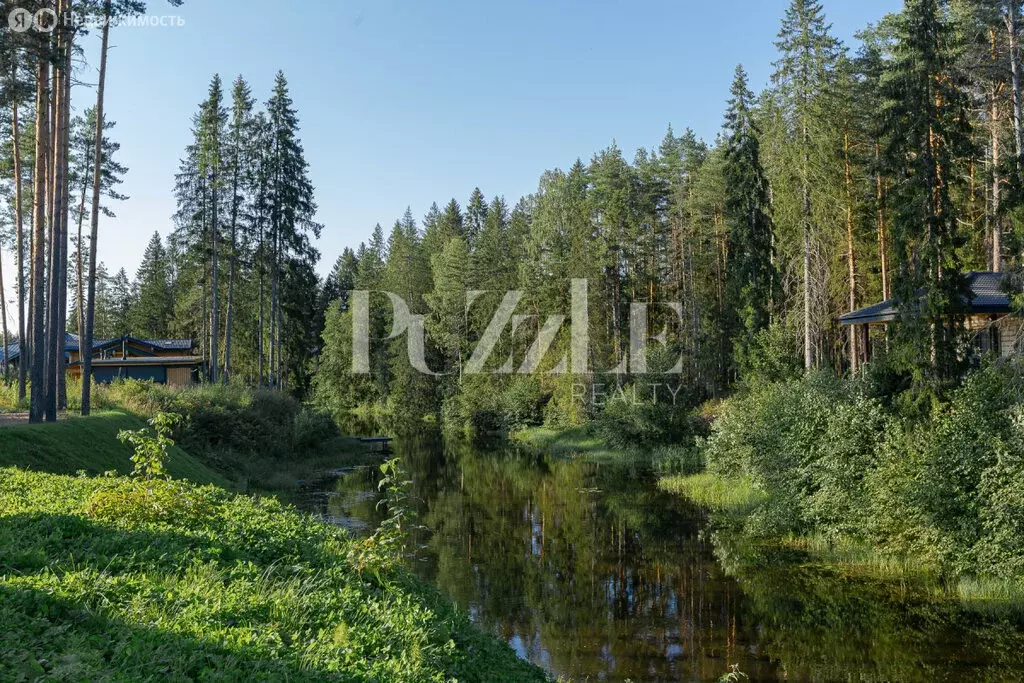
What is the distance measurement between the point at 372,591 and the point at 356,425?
45.7 metres

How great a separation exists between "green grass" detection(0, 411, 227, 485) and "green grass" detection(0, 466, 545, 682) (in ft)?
13.2

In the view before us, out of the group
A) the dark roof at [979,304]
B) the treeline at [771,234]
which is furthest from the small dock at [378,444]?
the dark roof at [979,304]

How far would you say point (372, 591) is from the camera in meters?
7.33

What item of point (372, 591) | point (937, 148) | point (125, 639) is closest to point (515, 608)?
point (372, 591)

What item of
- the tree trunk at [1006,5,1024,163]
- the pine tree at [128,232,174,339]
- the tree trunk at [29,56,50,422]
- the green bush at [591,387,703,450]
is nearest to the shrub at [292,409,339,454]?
the tree trunk at [29,56,50,422]

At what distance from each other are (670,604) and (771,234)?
75.8ft

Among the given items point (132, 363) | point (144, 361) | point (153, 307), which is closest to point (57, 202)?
point (132, 363)

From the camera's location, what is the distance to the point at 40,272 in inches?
703

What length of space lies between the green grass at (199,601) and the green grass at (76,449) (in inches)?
158

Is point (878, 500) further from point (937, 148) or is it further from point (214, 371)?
point (214, 371)

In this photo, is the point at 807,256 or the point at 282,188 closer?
the point at 807,256

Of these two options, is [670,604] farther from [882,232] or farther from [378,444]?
[378,444]

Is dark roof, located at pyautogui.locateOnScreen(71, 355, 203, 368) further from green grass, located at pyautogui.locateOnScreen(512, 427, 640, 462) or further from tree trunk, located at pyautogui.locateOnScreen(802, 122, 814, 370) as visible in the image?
tree trunk, located at pyautogui.locateOnScreen(802, 122, 814, 370)

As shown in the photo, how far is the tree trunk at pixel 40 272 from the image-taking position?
17062mm
